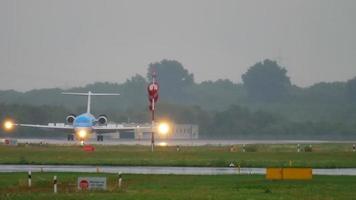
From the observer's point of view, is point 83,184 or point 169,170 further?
point 169,170

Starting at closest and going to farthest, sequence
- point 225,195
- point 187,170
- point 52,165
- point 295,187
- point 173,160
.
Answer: point 225,195, point 295,187, point 187,170, point 52,165, point 173,160

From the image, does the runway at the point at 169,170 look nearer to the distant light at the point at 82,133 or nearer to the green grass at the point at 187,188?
the green grass at the point at 187,188

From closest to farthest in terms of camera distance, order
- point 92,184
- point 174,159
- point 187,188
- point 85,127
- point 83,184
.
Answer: point 92,184
point 83,184
point 187,188
point 174,159
point 85,127

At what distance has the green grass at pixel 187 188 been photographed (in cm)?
3700

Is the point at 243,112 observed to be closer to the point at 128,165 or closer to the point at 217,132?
the point at 217,132

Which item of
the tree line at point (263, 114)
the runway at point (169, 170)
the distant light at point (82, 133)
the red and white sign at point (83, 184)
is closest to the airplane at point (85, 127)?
the distant light at point (82, 133)

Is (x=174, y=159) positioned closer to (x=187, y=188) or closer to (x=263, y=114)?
(x=187, y=188)

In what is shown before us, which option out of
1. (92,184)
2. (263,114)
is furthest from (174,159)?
(263,114)

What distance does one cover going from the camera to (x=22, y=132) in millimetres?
141625

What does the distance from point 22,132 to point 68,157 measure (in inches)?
2802

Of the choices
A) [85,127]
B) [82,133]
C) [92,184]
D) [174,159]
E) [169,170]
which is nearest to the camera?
[92,184]

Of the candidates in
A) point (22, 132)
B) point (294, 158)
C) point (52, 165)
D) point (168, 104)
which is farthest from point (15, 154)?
point (168, 104)

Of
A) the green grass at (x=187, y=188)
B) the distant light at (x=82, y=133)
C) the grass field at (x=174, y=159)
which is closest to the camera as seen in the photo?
the green grass at (x=187, y=188)

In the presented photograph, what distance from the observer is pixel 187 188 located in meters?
41.3
